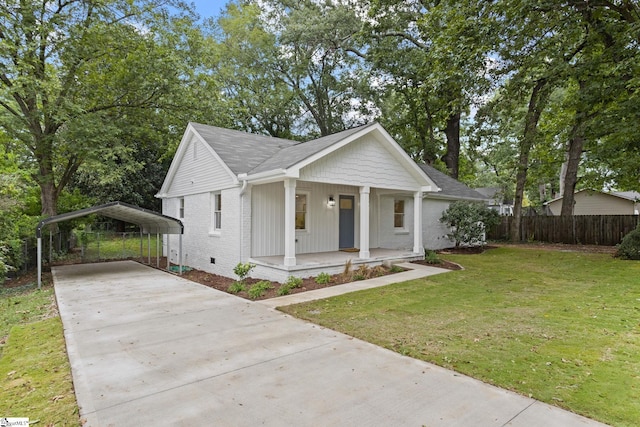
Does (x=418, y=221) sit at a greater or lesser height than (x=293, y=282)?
greater

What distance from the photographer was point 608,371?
387cm

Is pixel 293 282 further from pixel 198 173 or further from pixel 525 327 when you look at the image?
pixel 198 173

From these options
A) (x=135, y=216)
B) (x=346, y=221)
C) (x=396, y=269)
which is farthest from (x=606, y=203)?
(x=135, y=216)

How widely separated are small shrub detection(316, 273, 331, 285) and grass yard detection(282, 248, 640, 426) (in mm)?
1266

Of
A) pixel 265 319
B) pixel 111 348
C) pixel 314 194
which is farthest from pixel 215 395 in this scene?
pixel 314 194

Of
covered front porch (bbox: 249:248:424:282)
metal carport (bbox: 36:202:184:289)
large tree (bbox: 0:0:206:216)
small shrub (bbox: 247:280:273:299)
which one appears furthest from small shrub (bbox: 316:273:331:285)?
large tree (bbox: 0:0:206:216)

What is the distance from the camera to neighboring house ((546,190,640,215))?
2814 cm

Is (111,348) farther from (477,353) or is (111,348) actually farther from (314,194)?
(314,194)

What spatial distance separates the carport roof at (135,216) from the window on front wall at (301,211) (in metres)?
3.77

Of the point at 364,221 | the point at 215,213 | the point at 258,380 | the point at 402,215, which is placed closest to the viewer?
the point at 258,380

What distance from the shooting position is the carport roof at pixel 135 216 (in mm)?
9875

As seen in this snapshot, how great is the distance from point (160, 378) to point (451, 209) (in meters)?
13.9

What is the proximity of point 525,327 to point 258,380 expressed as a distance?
14.1 ft

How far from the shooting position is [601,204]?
29.5 m
